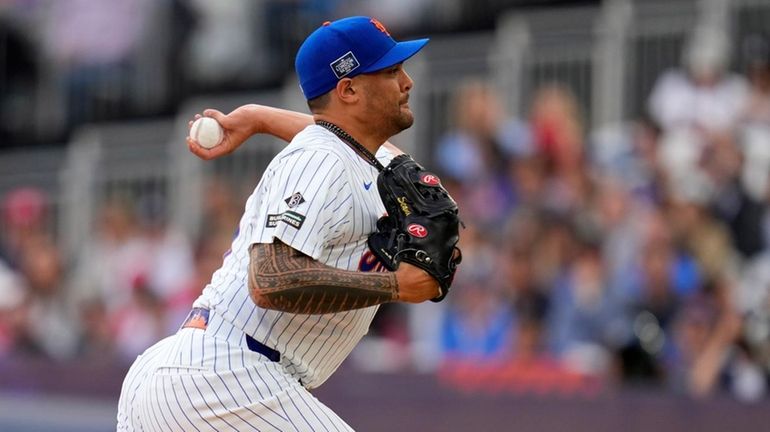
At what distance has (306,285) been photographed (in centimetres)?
464

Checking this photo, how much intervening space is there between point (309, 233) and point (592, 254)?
5.37 m

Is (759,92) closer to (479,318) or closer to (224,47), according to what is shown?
(479,318)

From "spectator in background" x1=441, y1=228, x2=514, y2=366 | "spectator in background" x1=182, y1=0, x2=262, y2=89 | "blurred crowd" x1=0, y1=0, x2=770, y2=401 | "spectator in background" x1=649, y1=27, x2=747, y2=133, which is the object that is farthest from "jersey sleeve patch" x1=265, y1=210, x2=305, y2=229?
"spectator in background" x1=182, y1=0, x2=262, y2=89

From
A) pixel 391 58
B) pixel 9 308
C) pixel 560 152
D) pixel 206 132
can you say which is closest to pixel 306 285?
pixel 391 58

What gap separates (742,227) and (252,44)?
7088mm

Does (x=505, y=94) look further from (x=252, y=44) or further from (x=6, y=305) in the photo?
(x=6, y=305)

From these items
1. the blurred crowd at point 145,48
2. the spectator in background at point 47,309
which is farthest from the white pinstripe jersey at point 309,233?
the spectator in background at point 47,309

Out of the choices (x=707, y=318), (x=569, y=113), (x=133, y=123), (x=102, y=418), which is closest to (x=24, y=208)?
(x=133, y=123)

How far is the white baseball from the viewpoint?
18.0 ft

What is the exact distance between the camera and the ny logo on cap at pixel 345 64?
5.01 metres

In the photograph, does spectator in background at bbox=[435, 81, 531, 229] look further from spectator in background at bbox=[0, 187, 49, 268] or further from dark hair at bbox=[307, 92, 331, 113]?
dark hair at bbox=[307, 92, 331, 113]

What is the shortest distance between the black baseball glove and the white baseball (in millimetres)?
907

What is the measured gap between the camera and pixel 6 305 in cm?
1395

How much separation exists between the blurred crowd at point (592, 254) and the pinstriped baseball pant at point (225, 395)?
4.11 meters
